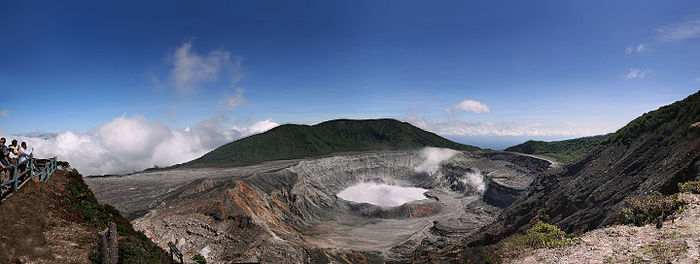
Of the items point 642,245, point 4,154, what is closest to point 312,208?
point 4,154

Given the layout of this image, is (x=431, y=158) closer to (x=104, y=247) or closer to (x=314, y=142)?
(x=314, y=142)

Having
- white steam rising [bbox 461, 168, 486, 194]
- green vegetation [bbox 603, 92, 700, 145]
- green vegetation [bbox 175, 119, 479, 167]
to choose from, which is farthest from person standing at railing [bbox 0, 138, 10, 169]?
green vegetation [bbox 175, 119, 479, 167]

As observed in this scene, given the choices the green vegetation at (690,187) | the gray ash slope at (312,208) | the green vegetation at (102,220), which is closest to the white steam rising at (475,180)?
the gray ash slope at (312,208)

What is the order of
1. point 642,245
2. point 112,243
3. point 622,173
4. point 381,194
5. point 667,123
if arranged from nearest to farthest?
point 112,243, point 642,245, point 622,173, point 667,123, point 381,194

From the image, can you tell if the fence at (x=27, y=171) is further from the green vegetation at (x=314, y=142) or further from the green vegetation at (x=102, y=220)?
the green vegetation at (x=314, y=142)

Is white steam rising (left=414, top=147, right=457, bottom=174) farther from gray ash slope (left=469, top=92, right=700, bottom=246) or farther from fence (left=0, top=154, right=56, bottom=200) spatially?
fence (left=0, top=154, right=56, bottom=200)

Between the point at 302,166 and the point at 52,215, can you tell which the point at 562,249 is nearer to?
the point at 52,215
